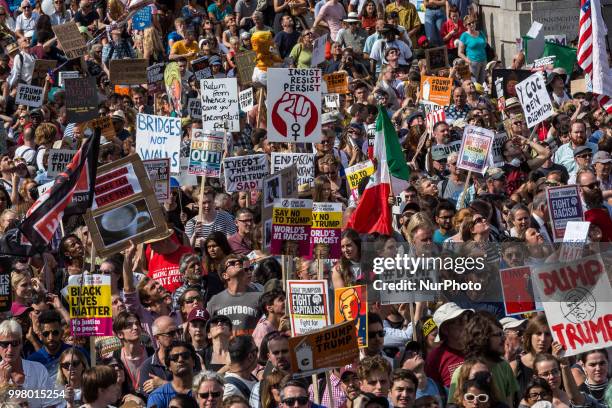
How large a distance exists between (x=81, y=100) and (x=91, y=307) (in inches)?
394

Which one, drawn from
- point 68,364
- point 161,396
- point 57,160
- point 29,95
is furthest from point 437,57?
point 161,396

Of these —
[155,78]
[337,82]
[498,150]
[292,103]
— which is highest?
[155,78]

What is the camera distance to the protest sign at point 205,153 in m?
18.1

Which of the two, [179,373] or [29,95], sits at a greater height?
[29,95]

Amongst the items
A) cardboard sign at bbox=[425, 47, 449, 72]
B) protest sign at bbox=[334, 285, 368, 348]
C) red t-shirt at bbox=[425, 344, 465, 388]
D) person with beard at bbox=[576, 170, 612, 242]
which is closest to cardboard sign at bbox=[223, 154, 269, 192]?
person with beard at bbox=[576, 170, 612, 242]

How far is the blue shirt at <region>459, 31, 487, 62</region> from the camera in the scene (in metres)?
26.2

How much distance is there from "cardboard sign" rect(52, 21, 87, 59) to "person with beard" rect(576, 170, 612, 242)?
10.3 metres

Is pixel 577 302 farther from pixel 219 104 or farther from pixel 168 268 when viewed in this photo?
pixel 219 104

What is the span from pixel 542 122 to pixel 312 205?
7.31 metres

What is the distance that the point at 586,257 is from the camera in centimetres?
1202

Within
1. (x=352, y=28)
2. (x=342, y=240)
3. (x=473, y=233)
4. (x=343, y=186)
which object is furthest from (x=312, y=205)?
(x=352, y=28)

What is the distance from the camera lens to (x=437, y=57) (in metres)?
24.8

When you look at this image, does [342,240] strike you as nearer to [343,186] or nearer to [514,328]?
[514,328]

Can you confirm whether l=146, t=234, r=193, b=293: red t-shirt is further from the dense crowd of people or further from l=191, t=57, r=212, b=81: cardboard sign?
l=191, t=57, r=212, b=81: cardboard sign
